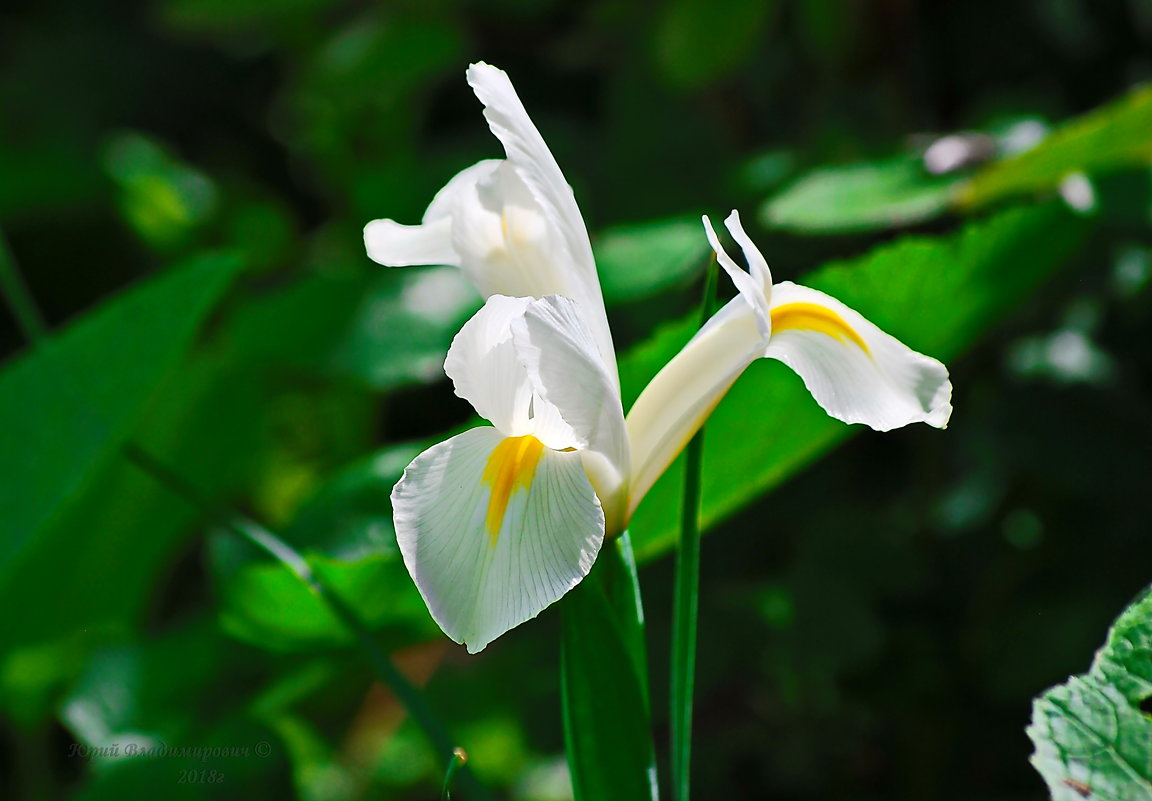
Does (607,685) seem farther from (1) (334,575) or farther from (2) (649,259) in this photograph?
(2) (649,259)

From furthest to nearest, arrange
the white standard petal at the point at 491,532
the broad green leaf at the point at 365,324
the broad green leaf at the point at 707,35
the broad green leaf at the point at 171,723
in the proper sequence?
the broad green leaf at the point at 707,35 < the broad green leaf at the point at 365,324 < the broad green leaf at the point at 171,723 < the white standard petal at the point at 491,532

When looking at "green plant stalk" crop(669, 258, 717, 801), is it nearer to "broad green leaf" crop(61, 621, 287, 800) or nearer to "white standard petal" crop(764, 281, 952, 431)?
"white standard petal" crop(764, 281, 952, 431)

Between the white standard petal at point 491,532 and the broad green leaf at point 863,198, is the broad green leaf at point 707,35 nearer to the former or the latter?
the broad green leaf at point 863,198

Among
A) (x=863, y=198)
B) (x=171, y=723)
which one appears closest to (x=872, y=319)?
(x=863, y=198)

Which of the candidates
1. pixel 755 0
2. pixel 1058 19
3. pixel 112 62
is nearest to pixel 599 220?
pixel 755 0

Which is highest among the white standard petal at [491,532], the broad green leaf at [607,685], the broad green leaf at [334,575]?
the white standard petal at [491,532]

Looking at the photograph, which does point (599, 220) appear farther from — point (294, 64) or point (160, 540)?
point (294, 64)

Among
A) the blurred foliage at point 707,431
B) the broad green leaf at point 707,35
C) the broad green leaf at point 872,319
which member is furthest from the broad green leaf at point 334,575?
the broad green leaf at point 707,35
